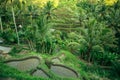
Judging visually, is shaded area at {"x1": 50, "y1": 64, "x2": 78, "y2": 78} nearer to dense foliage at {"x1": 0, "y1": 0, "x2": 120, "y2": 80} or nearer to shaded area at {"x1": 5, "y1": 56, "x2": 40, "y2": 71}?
shaded area at {"x1": 5, "y1": 56, "x2": 40, "y2": 71}

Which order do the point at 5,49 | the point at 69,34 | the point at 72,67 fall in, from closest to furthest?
the point at 72,67 → the point at 5,49 → the point at 69,34

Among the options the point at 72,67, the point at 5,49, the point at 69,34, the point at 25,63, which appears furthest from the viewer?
the point at 69,34

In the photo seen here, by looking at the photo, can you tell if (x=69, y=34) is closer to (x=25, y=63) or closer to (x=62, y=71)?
(x=62, y=71)

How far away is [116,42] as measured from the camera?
2722 centimetres

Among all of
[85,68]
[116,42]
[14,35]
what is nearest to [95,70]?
[85,68]

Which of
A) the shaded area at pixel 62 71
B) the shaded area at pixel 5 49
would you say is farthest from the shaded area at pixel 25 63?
the shaded area at pixel 5 49

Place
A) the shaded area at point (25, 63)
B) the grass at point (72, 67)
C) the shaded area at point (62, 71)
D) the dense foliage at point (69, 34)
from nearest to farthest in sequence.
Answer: the grass at point (72, 67) → the shaded area at point (25, 63) → the shaded area at point (62, 71) → the dense foliage at point (69, 34)

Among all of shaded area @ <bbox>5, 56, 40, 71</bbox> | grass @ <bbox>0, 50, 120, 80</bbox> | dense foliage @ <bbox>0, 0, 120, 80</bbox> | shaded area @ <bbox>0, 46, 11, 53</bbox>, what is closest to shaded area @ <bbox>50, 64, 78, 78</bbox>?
grass @ <bbox>0, 50, 120, 80</bbox>

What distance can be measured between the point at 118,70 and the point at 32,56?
753cm

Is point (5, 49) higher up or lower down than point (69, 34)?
lower down

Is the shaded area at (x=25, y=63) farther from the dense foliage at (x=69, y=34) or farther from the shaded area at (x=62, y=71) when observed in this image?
the dense foliage at (x=69, y=34)

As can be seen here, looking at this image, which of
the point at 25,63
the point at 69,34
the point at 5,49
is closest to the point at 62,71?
the point at 25,63

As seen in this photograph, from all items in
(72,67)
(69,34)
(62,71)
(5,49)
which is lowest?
(62,71)

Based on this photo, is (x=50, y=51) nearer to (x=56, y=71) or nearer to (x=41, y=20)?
(x=41, y=20)
